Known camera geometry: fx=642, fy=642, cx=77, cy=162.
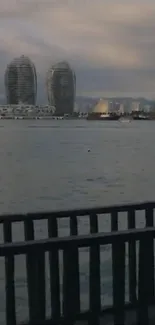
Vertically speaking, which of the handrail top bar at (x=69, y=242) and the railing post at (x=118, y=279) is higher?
the handrail top bar at (x=69, y=242)

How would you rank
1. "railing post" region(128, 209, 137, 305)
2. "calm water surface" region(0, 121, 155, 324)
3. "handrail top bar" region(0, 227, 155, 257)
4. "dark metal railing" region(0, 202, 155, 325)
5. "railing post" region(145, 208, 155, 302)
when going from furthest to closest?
"calm water surface" region(0, 121, 155, 324) → "railing post" region(128, 209, 137, 305) → "railing post" region(145, 208, 155, 302) → "dark metal railing" region(0, 202, 155, 325) → "handrail top bar" region(0, 227, 155, 257)

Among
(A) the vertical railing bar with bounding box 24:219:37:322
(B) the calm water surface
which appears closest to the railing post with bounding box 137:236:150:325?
(A) the vertical railing bar with bounding box 24:219:37:322

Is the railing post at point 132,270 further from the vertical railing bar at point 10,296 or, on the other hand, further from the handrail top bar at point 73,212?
the vertical railing bar at point 10,296

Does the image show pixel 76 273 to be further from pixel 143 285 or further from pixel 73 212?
pixel 73 212

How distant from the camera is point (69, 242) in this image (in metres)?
4.84

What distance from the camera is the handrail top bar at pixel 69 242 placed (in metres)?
4.68

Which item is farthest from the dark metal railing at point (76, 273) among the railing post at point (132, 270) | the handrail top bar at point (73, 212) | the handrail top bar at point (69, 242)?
the handrail top bar at point (73, 212)

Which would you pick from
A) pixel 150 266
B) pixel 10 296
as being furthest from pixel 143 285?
pixel 10 296

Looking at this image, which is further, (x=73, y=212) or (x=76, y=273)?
(x=73, y=212)

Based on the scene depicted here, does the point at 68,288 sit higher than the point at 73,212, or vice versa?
the point at 73,212

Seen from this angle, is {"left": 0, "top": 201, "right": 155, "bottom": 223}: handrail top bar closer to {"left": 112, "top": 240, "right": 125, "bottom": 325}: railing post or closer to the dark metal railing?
the dark metal railing

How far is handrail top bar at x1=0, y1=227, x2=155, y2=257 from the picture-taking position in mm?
4684

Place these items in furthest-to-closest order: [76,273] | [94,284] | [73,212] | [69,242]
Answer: [73,212]
[94,284]
[76,273]
[69,242]

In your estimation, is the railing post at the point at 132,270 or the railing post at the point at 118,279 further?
the railing post at the point at 132,270
